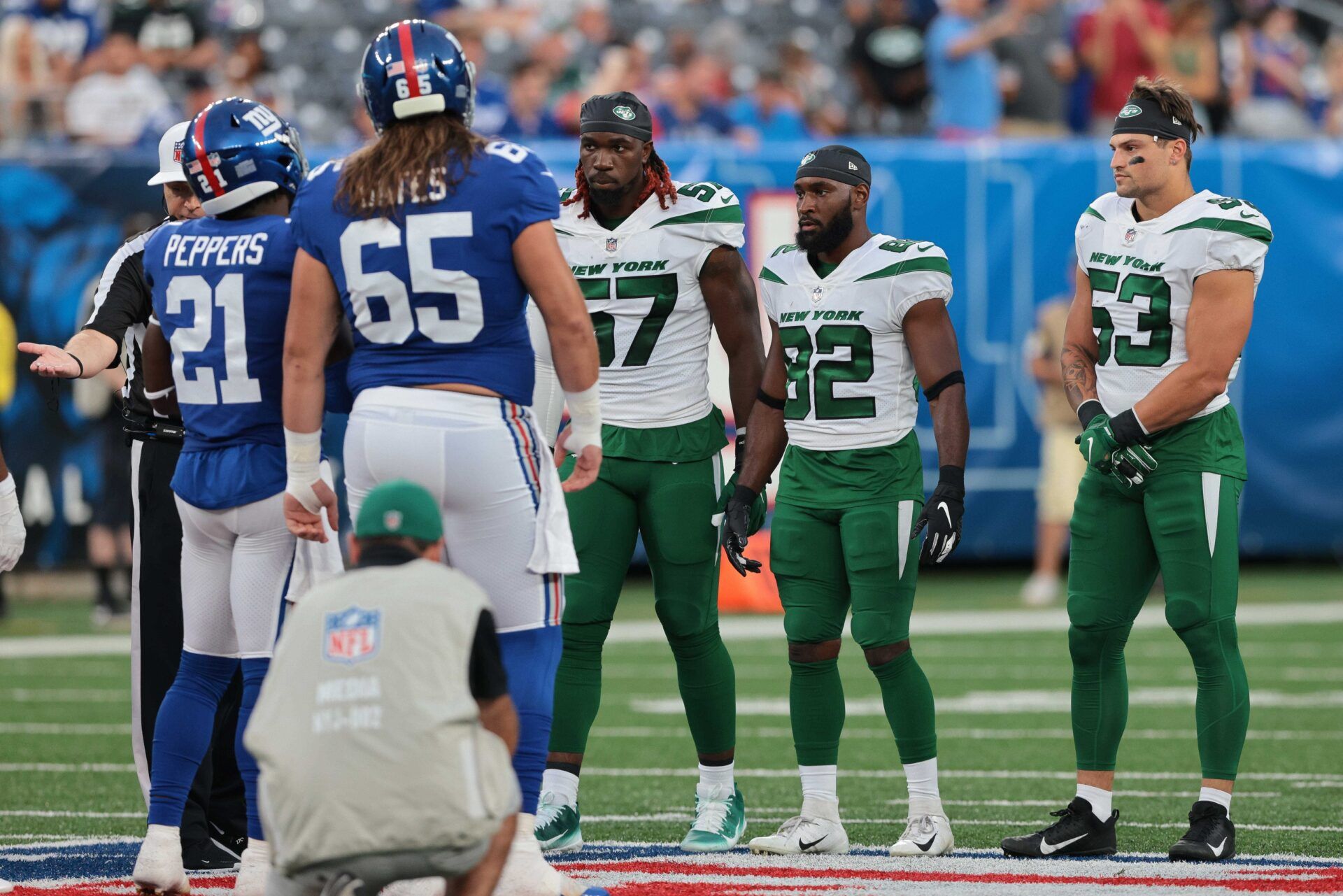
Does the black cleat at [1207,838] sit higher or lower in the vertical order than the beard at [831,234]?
lower

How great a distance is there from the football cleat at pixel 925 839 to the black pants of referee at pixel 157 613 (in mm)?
1861

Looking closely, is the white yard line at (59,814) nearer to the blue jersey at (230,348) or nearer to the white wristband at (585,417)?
the blue jersey at (230,348)

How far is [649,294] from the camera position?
5.57 m

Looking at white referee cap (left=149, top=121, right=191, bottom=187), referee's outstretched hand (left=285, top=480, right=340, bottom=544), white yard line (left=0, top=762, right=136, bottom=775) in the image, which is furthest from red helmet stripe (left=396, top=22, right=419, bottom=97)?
white yard line (left=0, top=762, right=136, bottom=775)

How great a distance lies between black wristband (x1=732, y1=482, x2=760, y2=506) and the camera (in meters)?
5.58

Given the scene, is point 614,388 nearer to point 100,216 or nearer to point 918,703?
point 918,703

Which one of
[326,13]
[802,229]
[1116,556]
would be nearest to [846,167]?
[802,229]

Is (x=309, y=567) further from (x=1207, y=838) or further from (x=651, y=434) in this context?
(x=1207, y=838)

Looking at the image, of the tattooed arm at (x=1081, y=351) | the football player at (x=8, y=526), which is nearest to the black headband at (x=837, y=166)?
the tattooed arm at (x=1081, y=351)

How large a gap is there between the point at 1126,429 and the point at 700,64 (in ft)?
31.5

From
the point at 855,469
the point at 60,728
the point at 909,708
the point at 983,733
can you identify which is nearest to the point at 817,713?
the point at 909,708

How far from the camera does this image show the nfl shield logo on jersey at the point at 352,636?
3.56 m

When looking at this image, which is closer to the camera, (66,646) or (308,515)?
(308,515)

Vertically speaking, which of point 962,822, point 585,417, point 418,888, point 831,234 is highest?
point 831,234
